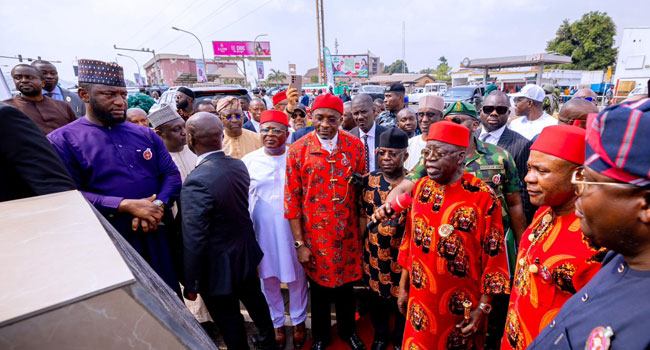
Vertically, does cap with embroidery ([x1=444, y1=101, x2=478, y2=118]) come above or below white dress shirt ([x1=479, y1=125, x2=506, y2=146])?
above

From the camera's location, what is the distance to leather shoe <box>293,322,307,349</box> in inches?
115

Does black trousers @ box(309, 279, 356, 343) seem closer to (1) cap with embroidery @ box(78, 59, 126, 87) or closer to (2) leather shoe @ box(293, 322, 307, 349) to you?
(2) leather shoe @ box(293, 322, 307, 349)

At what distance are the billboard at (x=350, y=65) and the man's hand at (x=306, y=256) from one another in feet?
130

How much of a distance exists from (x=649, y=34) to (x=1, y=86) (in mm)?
21668

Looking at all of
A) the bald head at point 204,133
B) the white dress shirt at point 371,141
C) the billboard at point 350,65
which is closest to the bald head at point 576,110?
the white dress shirt at point 371,141

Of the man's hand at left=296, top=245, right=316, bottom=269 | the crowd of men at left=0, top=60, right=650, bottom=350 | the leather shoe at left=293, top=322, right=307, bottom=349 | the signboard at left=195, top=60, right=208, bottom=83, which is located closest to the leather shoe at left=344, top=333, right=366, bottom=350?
the crowd of men at left=0, top=60, right=650, bottom=350

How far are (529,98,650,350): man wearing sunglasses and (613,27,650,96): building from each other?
18.7 meters

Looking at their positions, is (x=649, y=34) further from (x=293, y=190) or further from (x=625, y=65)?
(x=293, y=190)

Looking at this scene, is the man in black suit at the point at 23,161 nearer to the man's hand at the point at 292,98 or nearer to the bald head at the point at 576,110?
the man's hand at the point at 292,98

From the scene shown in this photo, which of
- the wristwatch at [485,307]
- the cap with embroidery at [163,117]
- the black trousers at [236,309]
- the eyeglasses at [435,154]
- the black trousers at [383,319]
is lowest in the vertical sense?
the black trousers at [383,319]

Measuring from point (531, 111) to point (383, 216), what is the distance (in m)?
4.22

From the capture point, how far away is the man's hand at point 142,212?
211cm

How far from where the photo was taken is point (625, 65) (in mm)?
14945

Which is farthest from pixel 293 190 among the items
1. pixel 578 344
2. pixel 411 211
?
pixel 578 344
